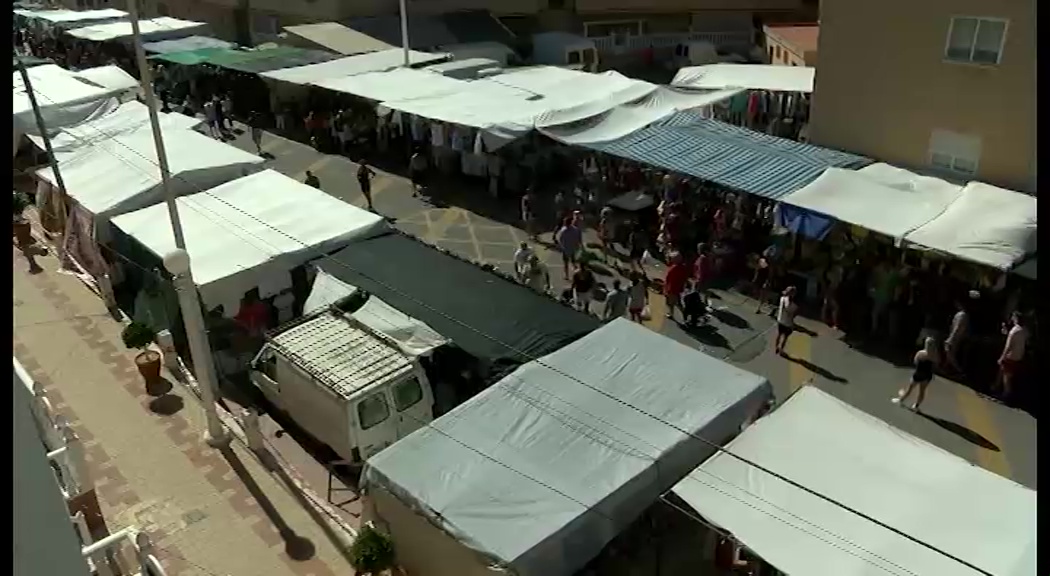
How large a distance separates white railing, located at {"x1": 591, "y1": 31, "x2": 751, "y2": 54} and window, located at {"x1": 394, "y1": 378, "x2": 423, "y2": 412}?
87.3ft

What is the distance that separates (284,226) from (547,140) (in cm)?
786

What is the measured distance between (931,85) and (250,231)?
37.9ft

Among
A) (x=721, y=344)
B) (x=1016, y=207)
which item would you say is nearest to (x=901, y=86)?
(x=1016, y=207)

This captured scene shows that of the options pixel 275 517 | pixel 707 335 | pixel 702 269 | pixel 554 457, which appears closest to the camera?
pixel 554 457

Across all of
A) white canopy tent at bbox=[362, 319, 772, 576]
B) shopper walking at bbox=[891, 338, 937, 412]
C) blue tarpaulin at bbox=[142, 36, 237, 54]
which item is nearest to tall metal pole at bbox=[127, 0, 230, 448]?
white canopy tent at bbox=[362, 319, 772, 576]

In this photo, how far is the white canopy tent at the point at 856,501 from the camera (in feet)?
23.4

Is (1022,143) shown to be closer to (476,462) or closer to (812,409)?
(812,409)

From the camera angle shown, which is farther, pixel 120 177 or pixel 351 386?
pixel 120 177

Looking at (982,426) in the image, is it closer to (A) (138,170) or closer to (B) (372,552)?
(B) (372,552)

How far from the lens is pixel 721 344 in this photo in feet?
43.0

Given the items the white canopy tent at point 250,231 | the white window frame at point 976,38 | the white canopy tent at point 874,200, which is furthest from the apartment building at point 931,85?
the white canopy tent at point 250,231

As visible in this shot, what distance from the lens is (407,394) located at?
10680 mm

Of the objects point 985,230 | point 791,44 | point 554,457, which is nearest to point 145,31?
point 791,44

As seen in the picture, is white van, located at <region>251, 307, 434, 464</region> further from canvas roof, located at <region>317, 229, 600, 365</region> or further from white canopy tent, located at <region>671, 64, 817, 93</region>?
white canopy tent, located at <region>671, 64, 817, 93</region>
